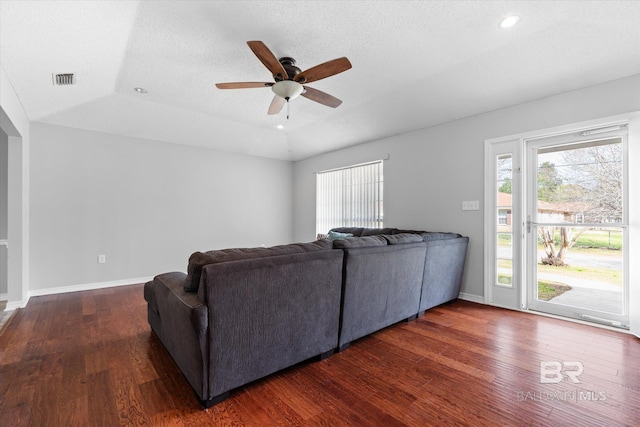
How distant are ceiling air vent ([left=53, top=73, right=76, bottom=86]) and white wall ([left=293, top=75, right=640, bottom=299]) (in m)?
4.03

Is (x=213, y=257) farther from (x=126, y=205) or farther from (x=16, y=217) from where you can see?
(x=126, y=205)

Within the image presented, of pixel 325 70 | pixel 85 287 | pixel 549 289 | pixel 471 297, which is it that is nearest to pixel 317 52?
pixel 325 70

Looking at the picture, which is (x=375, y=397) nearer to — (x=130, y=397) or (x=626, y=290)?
(x=130, y=397)

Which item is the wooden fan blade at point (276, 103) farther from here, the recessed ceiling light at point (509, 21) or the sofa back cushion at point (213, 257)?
the recessed ceiling light at point (509, 21)

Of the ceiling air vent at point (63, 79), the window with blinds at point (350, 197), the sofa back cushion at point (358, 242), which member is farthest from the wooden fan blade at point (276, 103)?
the window with blinds at point (350, 197)

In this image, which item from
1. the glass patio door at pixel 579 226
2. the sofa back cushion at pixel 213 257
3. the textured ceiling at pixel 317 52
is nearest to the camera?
the sofa back cushion at pixel 213 257

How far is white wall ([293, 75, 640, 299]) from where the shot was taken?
2.90m

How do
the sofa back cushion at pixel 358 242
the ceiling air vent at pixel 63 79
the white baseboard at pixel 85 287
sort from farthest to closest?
the white baseboard at pixel 85 287, the ceiling air vent at pixel 63 79, the sofa back cushion at pixel 358 242

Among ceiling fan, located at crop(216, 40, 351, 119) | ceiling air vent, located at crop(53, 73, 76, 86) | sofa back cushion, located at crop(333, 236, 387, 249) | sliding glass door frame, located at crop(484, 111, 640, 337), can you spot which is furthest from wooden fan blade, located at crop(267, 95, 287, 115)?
sliding glass door frame, located at crop(484, 111, 640, 337)

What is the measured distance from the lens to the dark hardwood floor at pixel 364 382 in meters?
1.58

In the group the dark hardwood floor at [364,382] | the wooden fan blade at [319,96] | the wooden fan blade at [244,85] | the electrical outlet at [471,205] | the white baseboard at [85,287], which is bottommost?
the dark hardwood floor at [364,382]

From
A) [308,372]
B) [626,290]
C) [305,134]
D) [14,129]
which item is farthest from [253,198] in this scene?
[626,290]

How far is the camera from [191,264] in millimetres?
1780

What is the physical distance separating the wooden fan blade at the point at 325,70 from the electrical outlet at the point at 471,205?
8.13 ft
